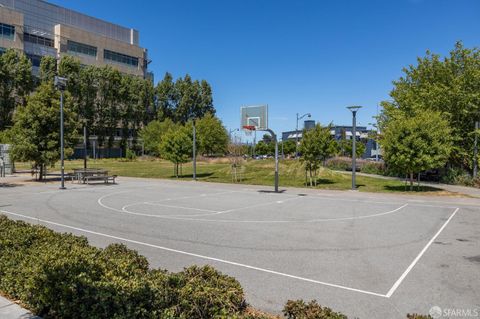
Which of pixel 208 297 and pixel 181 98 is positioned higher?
pixel 181 98

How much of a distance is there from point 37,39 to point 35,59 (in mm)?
4067

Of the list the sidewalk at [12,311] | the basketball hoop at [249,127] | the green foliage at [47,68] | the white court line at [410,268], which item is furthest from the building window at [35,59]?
the white court line at [410,268]

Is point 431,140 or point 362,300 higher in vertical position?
point 431,140

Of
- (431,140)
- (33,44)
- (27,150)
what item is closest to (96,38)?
(33,44)

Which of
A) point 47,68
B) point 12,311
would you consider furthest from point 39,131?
point 47,68

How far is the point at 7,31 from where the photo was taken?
63406 millimetres

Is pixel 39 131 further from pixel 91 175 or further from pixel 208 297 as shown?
pixel 208 297

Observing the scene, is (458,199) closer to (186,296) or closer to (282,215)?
(282,215)

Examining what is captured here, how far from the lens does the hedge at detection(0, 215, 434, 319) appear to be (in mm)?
4352

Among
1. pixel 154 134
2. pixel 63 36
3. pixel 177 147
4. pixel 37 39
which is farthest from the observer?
pixel 154 134

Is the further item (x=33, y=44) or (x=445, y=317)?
(x=33, y=44)

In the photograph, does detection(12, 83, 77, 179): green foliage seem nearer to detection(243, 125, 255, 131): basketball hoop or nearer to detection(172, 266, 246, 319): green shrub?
detection(243, 125, 255, 131): basketball hoop

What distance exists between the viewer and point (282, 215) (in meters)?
14.8

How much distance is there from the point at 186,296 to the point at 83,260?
1845 millimetres
